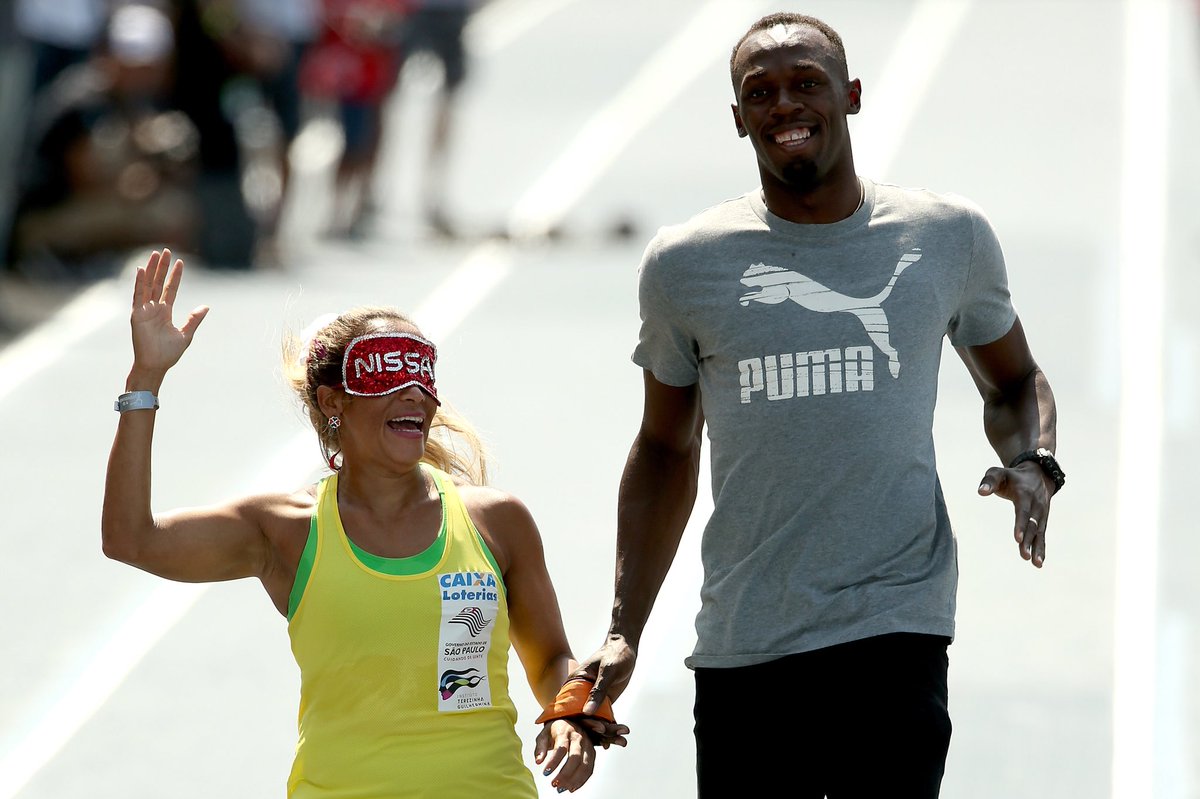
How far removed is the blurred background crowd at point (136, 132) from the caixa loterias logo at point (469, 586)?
9.20 metres

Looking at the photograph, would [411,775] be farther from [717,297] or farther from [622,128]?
[622,128]

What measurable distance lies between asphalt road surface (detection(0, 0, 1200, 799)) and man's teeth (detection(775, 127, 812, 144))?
110cm

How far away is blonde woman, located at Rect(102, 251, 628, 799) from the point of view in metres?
3.98

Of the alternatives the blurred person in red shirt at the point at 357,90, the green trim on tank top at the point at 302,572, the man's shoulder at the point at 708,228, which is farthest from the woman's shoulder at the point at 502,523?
the blurred person in red shirt at the point at 357,90

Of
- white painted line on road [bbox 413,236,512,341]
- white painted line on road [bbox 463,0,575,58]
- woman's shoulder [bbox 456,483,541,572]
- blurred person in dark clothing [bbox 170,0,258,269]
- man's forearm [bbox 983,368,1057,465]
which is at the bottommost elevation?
woman's shoulder [bbox 456,483,541,572]

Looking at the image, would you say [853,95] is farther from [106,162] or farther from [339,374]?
[106,162]

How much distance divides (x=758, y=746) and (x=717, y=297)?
912mm

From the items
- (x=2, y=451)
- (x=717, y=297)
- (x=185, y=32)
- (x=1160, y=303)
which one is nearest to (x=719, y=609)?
(x=717, y=297)

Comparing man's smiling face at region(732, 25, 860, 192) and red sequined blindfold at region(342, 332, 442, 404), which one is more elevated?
man's smiling face at region(732, 25, 860, 192)

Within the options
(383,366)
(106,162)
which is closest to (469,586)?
(383,366)

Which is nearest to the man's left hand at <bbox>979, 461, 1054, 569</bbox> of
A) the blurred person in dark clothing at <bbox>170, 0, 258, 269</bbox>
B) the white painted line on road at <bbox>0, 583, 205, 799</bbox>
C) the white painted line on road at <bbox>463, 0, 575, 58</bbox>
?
the white painted line on road at <bbox>0, 583, 205, 799</bbox>

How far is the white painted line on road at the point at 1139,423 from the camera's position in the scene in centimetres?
694

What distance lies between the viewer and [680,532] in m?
4.49

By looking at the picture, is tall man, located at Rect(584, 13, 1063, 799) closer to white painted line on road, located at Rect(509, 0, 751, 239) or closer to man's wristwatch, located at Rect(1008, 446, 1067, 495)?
man's wristwatch, located at Rect(1008, 446, 1067, 495)
